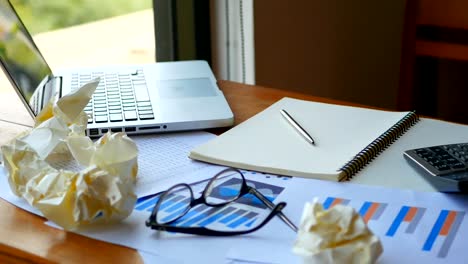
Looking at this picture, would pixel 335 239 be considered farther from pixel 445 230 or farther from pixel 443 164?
pixel 443 164

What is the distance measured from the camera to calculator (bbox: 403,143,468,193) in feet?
2.60

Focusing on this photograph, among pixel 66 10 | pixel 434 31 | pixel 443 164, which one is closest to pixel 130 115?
pixel 443 164

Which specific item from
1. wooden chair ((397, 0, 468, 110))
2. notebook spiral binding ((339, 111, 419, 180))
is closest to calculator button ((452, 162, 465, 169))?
notebook spiral binding ((339, 111, 419, 180))

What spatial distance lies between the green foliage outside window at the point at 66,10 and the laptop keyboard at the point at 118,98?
336 mm

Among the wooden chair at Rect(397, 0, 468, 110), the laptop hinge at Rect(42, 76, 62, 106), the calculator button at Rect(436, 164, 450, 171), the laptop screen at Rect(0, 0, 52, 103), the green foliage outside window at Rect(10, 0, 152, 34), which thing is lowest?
the wooden chair at Rect(397, 0, 468, 110)

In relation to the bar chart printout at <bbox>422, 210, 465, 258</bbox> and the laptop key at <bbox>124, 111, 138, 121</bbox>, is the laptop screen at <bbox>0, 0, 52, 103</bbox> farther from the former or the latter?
the bar chart printout at <bbox>422, 210, 465, 258</bbox>

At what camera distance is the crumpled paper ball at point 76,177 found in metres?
0.74

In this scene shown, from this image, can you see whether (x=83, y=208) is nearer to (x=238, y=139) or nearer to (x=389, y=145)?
(x=238, y=139)

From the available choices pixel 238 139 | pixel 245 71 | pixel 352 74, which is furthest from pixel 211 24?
pixel 238 139

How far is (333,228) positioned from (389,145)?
0.34 metres

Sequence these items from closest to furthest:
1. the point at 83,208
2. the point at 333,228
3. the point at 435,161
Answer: the point at 333,228 < the point at 83,208 < the point at 435,161

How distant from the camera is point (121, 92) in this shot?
44.1 inches

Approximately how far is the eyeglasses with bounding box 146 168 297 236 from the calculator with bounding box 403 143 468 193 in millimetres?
192

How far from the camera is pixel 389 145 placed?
0.94 m
